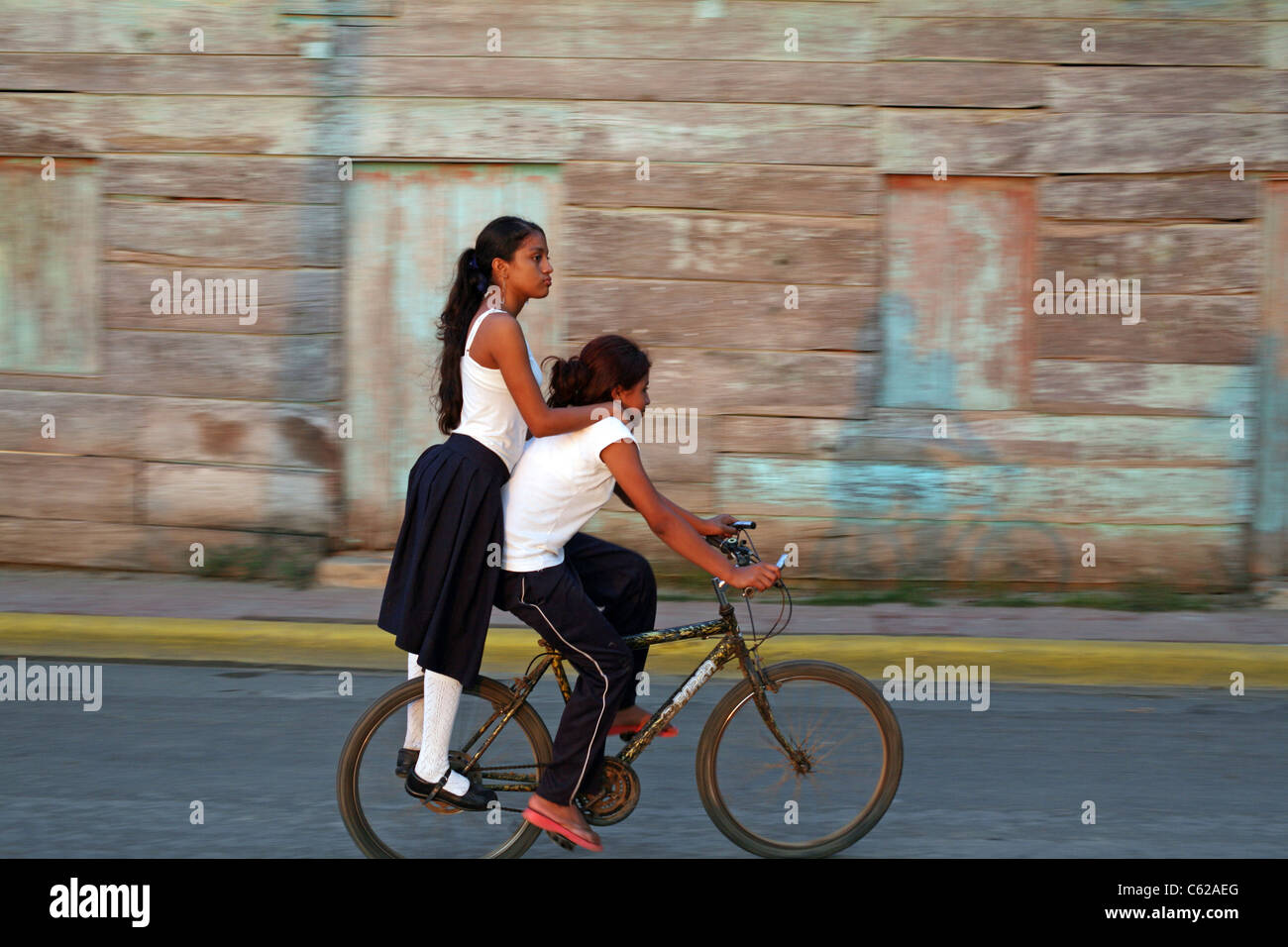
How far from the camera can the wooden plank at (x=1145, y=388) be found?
847cm

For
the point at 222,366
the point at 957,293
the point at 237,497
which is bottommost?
the point at 237,497

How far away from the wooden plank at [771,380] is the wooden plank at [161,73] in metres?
2.81

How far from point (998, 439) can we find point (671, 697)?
4792 mm

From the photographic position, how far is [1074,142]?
333 inches

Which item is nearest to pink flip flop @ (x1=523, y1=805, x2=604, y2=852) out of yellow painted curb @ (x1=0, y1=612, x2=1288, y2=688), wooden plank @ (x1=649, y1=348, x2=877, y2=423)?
yellow painted curb @ (x1=0, y1=612, x2=1288, y2=688)

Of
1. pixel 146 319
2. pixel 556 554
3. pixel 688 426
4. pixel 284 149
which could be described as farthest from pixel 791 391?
pixel 556 554

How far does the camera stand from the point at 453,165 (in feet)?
28.7

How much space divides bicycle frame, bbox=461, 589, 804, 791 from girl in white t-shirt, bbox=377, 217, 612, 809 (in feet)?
0.32

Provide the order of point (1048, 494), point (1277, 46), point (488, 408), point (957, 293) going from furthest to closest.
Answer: point (957, 293)
point (1048, 494)
point (1277, 46)
point (488, 408)

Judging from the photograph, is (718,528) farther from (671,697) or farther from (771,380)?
(771,380)

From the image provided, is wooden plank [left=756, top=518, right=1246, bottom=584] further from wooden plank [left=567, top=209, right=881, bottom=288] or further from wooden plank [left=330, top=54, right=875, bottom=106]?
wooden plank [left=330, top=54, right=875, bottom=106]

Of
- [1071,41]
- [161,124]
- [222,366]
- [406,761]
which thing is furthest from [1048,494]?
[161,124]

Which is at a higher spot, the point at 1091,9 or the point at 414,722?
the point at 1091,9

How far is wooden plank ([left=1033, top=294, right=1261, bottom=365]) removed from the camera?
844cm
